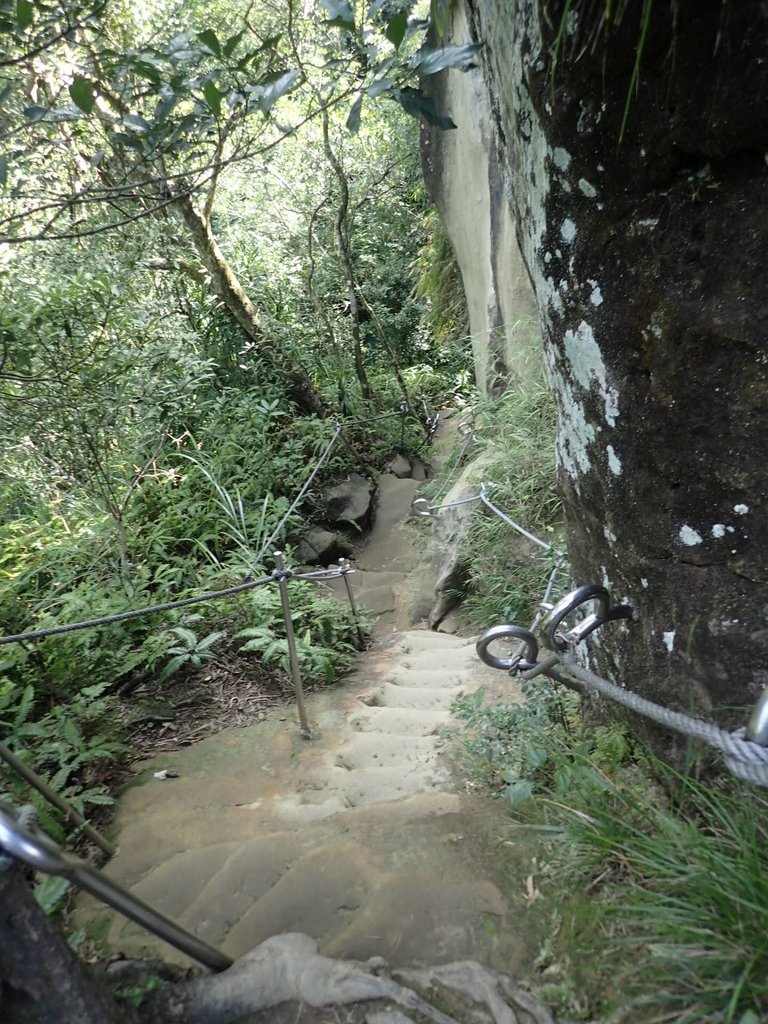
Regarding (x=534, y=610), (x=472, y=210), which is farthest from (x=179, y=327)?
(x=534, y=610)

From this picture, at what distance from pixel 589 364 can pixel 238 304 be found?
5870 millimetres

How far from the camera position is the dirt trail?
1.62 m

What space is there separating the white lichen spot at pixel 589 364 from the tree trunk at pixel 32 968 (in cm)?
159

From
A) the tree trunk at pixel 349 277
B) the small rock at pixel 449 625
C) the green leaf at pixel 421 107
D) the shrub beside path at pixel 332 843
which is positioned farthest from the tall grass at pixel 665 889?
the tree trunk at pixel 349 277

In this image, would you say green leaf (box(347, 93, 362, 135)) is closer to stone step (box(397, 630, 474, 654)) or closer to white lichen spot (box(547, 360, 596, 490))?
white lichen spot (box(547, 360, 596, 490))

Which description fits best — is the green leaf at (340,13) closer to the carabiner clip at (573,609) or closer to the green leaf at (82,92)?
the green leaf at (82,92)

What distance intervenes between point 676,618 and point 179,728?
2.44 metres

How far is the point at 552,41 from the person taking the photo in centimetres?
141

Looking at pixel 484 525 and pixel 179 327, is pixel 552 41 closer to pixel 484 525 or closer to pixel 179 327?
pixel 484 525

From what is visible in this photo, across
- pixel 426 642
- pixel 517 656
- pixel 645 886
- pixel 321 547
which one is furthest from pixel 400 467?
pixel 645 886

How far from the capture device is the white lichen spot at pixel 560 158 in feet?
4.87

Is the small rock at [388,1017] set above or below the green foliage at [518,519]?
above

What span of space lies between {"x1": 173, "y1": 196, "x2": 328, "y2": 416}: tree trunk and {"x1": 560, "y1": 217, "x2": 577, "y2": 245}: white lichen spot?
5.40 m

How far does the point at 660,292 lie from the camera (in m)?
1.43
